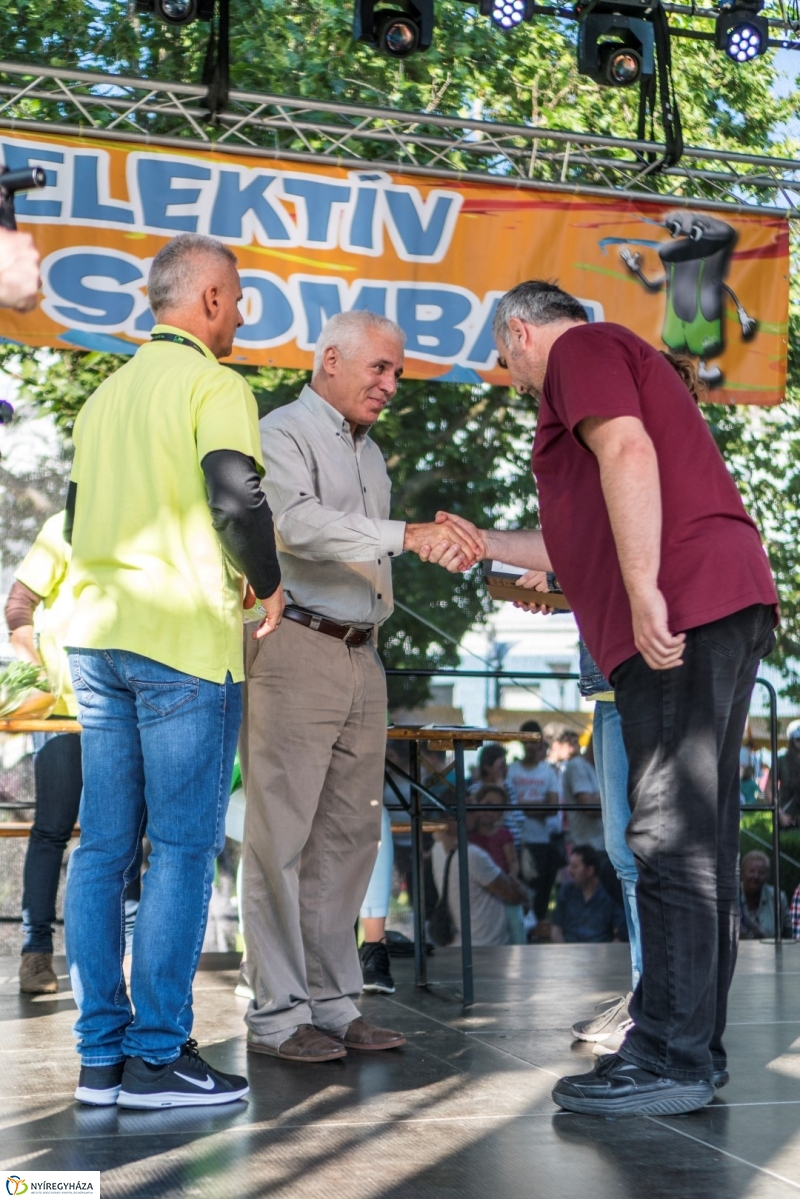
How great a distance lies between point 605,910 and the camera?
8.66 m

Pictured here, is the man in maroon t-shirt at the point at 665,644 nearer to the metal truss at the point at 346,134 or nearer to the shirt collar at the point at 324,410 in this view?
the shirt collar at the point at 324,410

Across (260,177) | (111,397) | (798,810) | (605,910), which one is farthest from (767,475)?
(111,397)

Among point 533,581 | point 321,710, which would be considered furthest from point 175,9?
point 321,710

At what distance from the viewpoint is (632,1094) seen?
2.51 m

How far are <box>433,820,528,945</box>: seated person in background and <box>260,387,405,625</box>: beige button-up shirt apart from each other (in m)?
4.34

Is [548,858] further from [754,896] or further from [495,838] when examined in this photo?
[754,896]

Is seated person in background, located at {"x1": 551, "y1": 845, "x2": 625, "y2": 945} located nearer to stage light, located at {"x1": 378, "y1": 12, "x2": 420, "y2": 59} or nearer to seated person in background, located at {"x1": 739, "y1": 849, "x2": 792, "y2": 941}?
seated person in background, located at {"x1": 739, "y1": 849, "x2": 792, "y2": 941}

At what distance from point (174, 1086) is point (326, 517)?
52.4 inches

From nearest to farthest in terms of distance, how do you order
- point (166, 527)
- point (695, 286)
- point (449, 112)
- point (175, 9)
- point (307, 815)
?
1. point (166, 527)
2. point (307, 815)
3. point (175, 9)
4. point (695, 286)
5. point (449, 112)

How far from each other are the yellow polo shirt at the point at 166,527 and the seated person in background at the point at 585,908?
6.35 metres

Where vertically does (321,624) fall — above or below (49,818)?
above

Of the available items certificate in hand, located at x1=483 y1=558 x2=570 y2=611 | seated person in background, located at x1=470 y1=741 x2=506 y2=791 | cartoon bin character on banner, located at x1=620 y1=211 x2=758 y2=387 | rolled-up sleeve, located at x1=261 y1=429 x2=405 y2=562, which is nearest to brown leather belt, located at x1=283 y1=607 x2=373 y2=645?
rolled-up sleeve, located at x1=261 y1=429 x2=405 y2=562

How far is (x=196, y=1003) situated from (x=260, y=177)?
3.36 m

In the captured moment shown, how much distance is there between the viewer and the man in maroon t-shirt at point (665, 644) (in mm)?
2506
